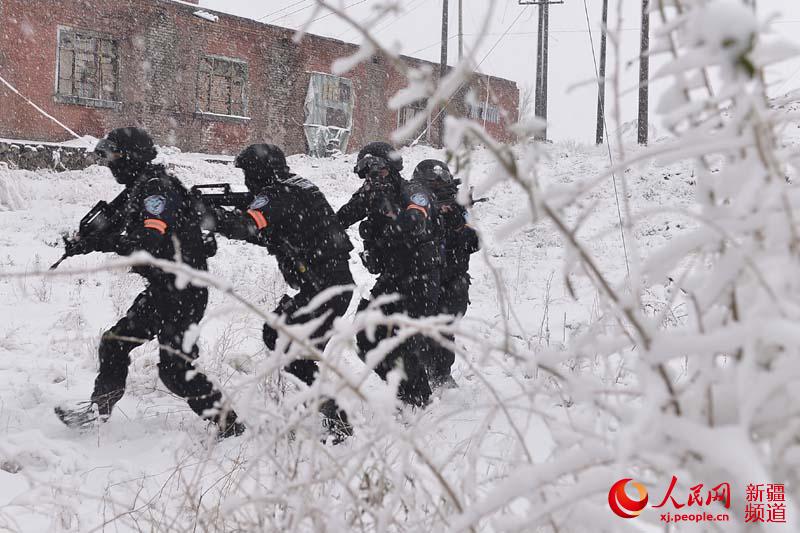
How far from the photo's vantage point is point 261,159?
436 cm

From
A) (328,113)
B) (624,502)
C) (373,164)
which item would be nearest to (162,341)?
(373,164)

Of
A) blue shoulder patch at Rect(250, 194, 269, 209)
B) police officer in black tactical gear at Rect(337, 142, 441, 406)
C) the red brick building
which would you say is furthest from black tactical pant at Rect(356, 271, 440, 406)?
the red brick building

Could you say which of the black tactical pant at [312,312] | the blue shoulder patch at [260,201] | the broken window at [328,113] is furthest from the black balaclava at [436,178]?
the broken window at [328,113]

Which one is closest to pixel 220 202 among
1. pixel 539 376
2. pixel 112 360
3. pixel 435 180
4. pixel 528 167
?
pixel 112 360

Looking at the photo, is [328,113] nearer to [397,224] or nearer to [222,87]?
[222,87]

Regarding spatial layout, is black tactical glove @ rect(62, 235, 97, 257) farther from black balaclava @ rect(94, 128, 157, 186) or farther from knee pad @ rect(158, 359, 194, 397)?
knee pad @ rect(158, 359, 194, 397)

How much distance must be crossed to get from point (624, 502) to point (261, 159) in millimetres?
3766

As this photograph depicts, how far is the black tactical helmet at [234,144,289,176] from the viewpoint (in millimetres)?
4352

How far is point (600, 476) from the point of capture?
774 millimetres

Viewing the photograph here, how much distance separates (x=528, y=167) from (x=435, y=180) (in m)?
4.62

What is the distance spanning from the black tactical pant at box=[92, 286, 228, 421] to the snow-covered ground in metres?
0.25

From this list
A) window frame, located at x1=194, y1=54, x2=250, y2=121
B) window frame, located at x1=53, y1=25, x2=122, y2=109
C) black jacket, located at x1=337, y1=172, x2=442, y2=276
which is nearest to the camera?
black jacket, located at x1=337, y1=172, x2=442, y2=276

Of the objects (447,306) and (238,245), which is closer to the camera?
(447,306)

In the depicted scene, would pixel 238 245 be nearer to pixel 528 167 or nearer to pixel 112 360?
pixel 112 360
